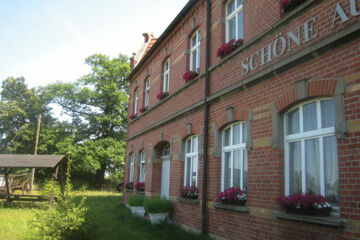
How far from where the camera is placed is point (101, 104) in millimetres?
32031

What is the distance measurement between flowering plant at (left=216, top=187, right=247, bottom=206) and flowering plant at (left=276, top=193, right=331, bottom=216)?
1428 millimetres

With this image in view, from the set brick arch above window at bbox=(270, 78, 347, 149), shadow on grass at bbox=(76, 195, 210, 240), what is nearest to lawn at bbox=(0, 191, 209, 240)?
shadow on grass at bbox=(76, 195, 210, 240)

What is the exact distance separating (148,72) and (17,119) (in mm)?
29353

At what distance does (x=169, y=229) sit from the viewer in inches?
351

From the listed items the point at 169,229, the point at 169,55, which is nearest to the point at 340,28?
the point at 169,229

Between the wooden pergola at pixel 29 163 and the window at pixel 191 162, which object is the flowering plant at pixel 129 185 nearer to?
the wooden pergola at pixel 29 163

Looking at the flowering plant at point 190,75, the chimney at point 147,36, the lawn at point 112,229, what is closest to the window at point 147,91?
the flowering plant at point 190,75

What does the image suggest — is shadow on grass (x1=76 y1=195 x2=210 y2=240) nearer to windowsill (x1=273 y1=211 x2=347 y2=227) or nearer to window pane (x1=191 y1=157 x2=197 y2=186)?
window pane (x1=191 y1=157 x2=197 y2=186)

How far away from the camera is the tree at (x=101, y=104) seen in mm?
30562

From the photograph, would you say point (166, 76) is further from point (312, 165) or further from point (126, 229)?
point (312, 165)

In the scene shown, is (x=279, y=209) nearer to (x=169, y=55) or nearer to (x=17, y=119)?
(x=169, y=55)

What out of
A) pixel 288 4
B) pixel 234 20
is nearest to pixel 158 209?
pixel 234 20

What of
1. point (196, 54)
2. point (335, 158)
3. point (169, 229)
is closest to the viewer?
point (335, 158)

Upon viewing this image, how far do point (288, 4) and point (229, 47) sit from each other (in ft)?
6.71
